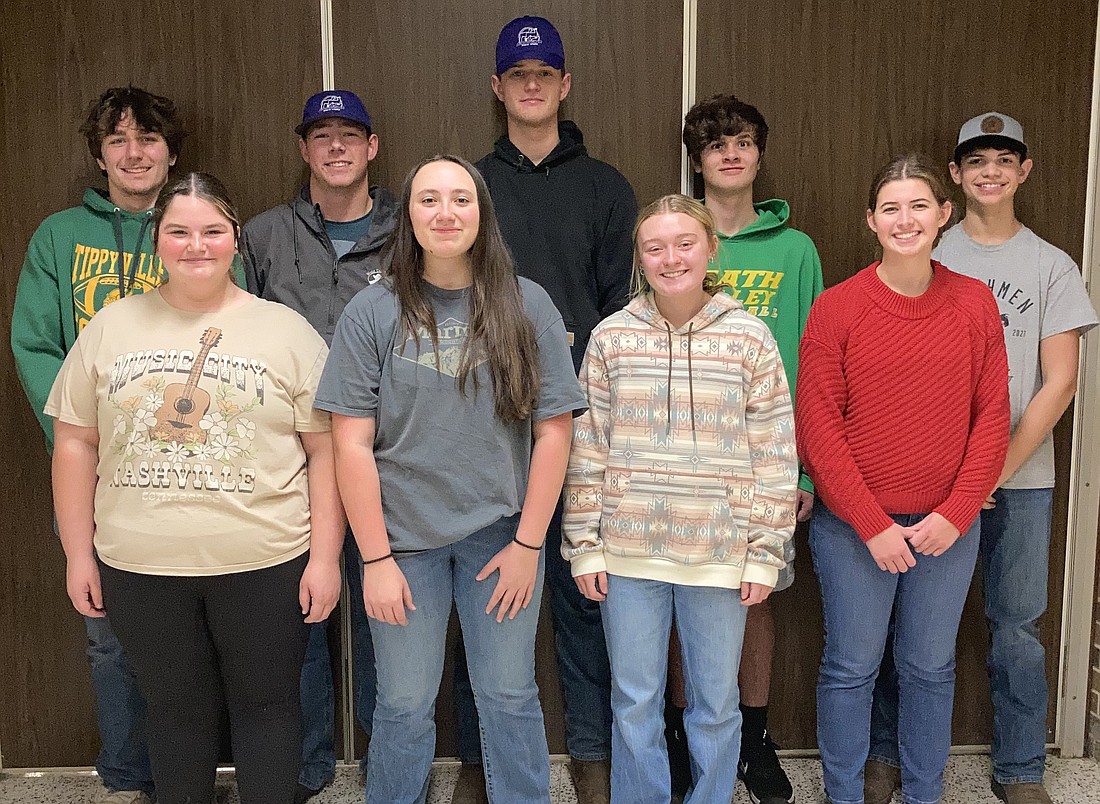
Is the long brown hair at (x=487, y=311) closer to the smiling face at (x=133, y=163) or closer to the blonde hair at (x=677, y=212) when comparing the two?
the blonde hair at (x=677, y=212)

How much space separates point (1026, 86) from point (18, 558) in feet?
9.96

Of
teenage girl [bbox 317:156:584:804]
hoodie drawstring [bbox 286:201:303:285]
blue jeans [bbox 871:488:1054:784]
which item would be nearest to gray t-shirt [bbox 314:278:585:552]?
teenage girl [bbox 317:156:584:804]

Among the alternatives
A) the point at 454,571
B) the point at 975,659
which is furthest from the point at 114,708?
the point at 975,659

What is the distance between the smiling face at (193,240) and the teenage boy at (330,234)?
42cm

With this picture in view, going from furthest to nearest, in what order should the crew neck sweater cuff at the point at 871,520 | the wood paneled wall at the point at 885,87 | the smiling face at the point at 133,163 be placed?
1. the wood paneled wall at the point at 885,87
2. the smiling face at the point at 133,163
3. the crew neck sweater cuff at the point at 871,520

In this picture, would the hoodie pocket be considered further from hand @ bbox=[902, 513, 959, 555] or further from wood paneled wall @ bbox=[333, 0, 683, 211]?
wood paneled wall @ bbox=[333, 0, 683, 211]

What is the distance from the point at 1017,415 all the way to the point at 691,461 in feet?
3.20

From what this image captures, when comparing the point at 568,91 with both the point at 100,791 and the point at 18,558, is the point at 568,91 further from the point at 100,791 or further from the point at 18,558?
the point at 100,791

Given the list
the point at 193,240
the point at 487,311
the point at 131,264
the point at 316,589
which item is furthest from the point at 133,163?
the point at 316,589

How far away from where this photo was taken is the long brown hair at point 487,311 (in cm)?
177

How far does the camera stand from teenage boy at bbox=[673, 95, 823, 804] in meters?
2.29

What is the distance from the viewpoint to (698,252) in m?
1.86

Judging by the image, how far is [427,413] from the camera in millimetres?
1767

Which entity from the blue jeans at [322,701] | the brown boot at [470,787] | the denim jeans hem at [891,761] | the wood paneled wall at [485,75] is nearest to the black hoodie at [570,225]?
the wood paneled wall at [485,75]
